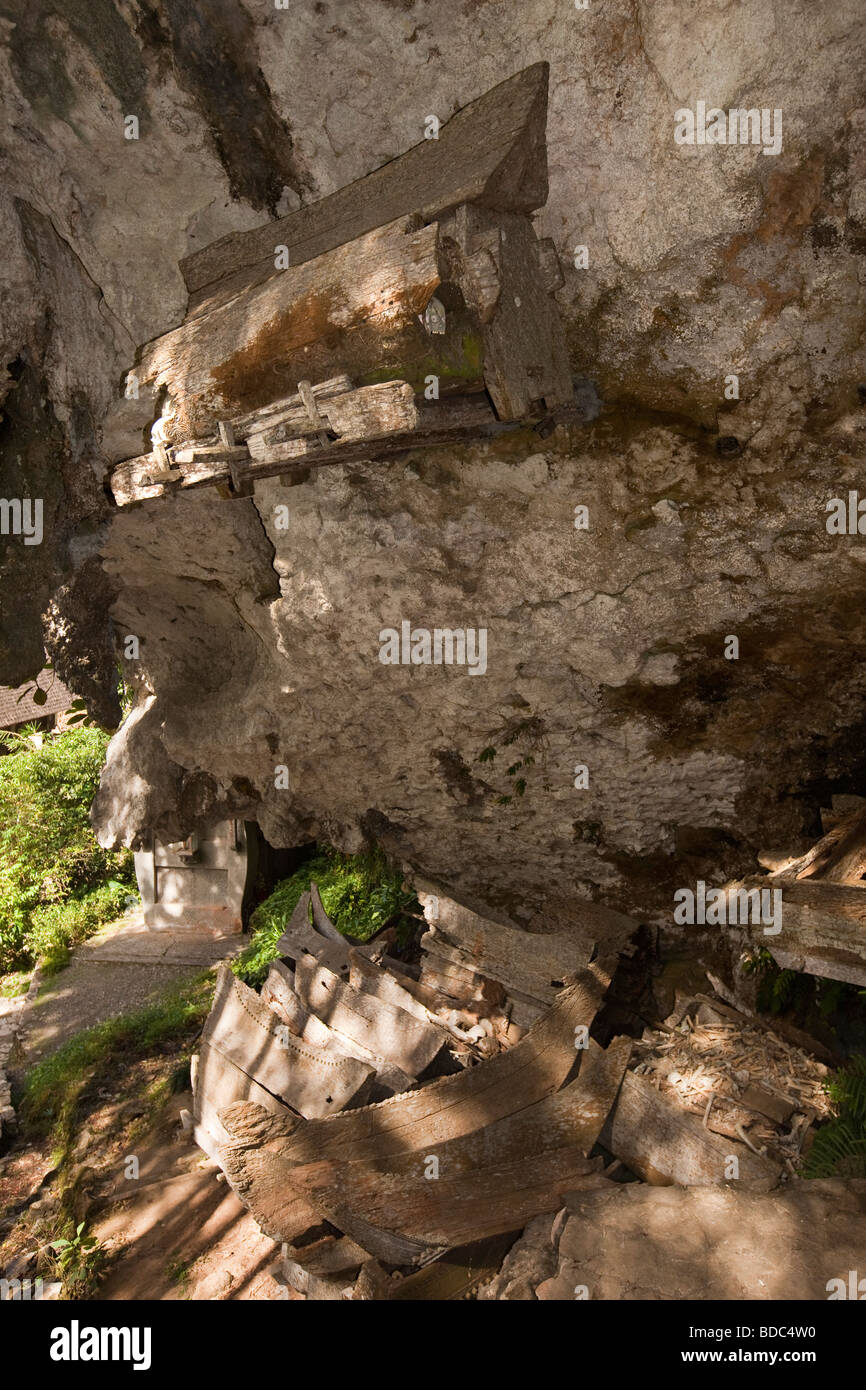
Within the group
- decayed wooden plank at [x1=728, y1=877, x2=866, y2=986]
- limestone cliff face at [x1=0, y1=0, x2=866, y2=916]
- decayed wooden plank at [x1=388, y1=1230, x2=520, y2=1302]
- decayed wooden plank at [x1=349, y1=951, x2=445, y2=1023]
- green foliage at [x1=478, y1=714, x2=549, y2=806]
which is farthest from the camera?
decayed wooden plank at [x1=349, y1=951, x2=445, y2=1023]

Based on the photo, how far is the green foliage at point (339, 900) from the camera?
9672 mm

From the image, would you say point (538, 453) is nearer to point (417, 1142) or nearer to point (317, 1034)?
point (417, 1142)

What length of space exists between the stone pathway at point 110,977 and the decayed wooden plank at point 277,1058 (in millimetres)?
4367

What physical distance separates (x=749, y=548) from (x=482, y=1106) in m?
3.79

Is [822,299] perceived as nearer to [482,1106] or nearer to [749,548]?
[749,548]

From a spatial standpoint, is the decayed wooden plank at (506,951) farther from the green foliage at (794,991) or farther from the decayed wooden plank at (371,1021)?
the green foliage at (794,991)

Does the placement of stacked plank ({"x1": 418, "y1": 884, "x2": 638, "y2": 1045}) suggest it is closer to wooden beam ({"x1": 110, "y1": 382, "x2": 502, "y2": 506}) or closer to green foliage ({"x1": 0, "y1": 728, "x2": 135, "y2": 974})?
wooden beam ({"x1": 110, "y1": 382, "x2": 502, "y2": 506})

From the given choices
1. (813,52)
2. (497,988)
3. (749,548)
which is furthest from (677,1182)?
(813,52)

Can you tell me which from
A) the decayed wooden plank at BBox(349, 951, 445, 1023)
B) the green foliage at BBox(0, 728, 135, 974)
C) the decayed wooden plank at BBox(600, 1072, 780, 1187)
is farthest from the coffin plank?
the green foliage at BBox(0, 728, 135, 974)

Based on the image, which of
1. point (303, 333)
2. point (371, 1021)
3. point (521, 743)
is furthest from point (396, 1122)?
point (303, 333)

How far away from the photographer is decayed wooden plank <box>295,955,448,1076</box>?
6266mm

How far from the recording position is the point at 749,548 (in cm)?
453

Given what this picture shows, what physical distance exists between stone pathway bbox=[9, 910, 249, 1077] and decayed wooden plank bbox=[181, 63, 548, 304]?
991 cm

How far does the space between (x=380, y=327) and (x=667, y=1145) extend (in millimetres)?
4613
